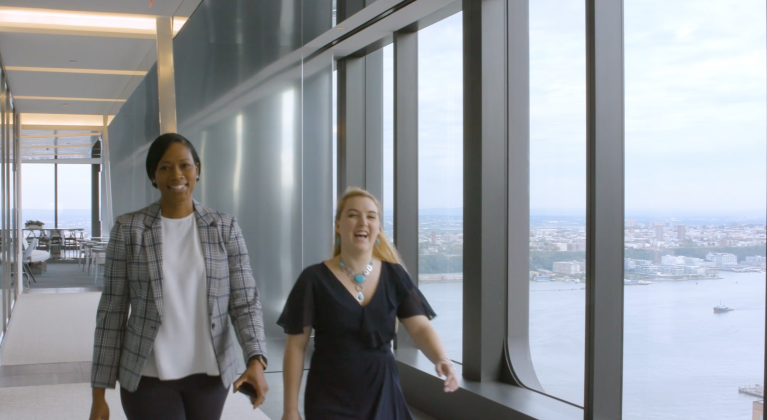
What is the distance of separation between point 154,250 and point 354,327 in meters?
0.69

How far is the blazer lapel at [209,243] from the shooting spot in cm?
233

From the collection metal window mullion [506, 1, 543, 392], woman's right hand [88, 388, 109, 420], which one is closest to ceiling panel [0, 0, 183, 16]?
metal window mullion [506, 1, 543, 392]

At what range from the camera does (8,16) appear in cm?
694

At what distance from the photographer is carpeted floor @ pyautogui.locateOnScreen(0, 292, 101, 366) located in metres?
7.43

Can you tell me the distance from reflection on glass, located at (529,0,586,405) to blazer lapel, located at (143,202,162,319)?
2934mm

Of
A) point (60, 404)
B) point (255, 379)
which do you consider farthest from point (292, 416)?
point (60, 404)

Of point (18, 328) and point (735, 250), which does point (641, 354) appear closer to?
point (735, 250)

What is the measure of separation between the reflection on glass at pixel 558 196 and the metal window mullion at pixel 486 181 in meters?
0.22

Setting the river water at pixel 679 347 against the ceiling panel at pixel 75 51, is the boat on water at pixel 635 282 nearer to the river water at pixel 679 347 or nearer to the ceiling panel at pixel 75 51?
the river water at pixel 679 347

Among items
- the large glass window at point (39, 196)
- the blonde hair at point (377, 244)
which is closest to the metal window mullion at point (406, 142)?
the blonde hair at point (377, 244)

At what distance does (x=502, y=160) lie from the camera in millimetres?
5070

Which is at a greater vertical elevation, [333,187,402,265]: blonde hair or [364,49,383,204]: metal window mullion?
[364,49,383,204]: metal window mullion

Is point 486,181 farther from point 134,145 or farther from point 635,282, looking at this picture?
point 134,145

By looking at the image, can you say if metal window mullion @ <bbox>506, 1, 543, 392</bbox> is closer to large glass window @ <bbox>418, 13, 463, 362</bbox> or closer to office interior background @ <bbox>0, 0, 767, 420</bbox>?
office interior background @ <bbox>0, 0, 767, 420</bbox>
